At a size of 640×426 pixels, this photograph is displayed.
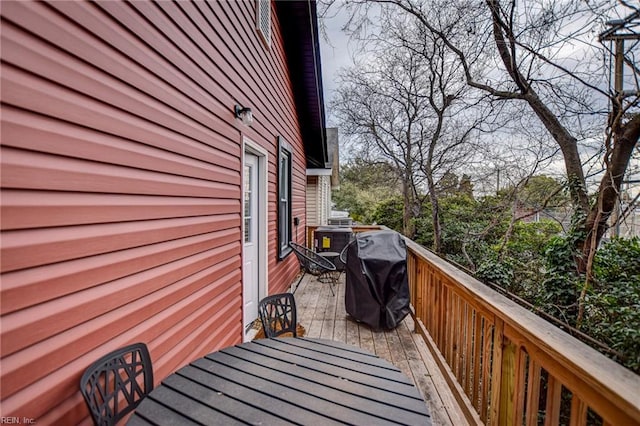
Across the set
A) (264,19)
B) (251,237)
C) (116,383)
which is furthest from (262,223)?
(116,383)

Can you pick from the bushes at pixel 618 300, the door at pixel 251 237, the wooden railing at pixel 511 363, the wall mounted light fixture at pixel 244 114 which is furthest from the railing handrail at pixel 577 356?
the door at pixel 251 237

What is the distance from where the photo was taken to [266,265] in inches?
154

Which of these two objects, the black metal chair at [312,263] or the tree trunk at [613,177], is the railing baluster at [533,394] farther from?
the black metal chair at [312,263]

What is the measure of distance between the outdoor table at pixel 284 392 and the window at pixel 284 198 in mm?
3084

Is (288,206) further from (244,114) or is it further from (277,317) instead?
(277,317)

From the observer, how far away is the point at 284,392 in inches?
48.8

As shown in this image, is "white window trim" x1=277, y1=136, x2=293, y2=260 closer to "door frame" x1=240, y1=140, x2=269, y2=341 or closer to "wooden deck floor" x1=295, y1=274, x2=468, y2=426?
"door frame" x1=240, y1=140, x2=269, y2=341

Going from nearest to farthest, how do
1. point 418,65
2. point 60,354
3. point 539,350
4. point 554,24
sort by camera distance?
point 60,354 → point 539,350 → point 554,24 → point 418,65

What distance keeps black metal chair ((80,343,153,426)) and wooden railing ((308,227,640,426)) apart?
1.69 metres

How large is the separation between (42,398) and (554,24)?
16.5ft

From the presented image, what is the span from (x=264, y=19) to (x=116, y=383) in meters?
3.86

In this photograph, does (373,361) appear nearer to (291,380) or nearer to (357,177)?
(291,380)

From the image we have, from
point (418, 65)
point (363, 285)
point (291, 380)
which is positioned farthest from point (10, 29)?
point (418, 65)

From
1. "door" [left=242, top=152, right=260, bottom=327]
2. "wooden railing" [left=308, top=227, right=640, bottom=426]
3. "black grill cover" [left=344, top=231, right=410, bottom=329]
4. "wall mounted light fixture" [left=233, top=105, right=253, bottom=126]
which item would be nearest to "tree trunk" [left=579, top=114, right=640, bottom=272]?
"wooden railing" [left=308, top=227, right=640, bottom=426]
